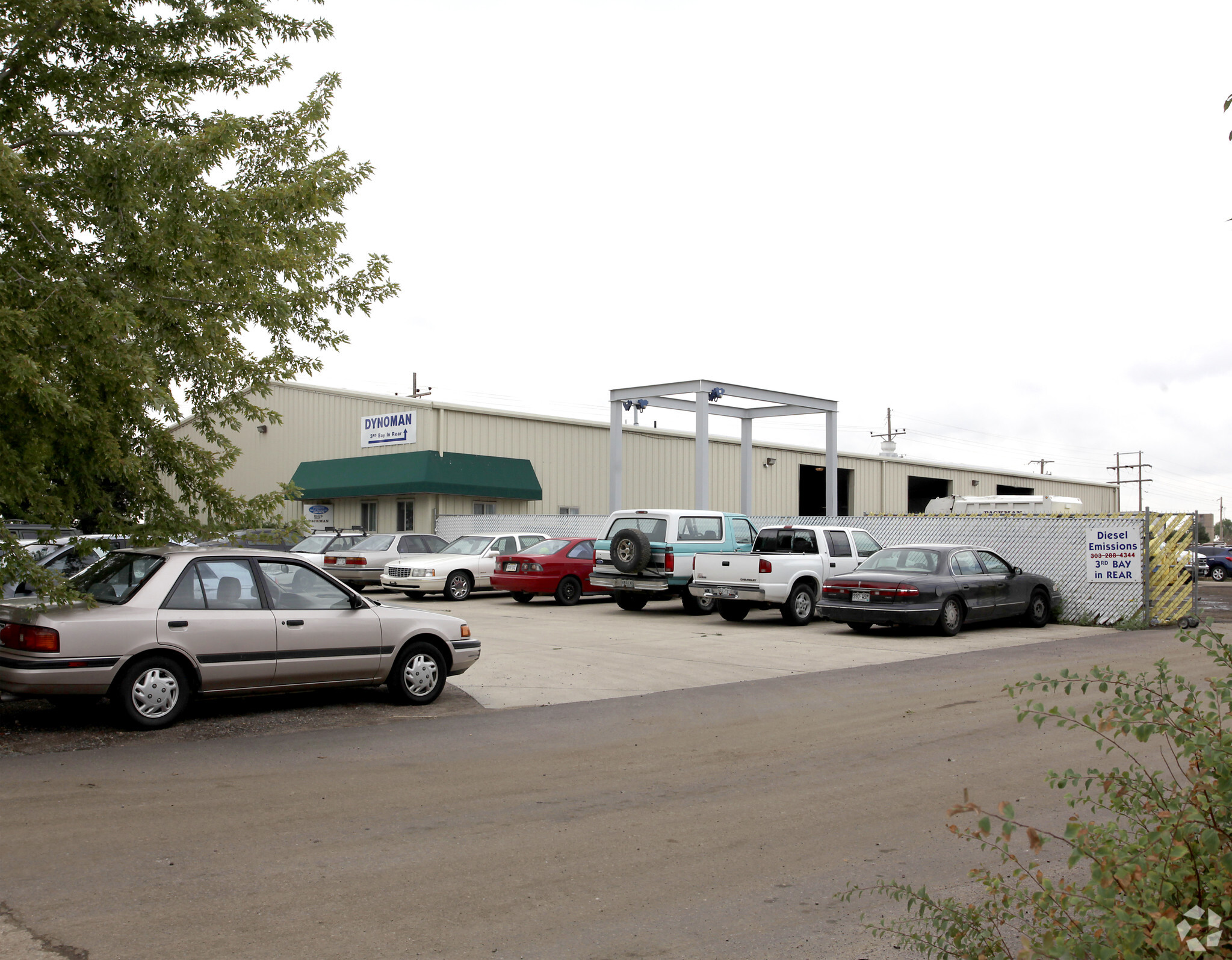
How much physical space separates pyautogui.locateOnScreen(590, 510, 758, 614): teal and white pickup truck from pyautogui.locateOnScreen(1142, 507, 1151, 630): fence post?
288 inches

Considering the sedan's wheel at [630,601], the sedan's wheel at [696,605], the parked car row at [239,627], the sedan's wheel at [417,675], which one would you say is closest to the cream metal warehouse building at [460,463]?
the sedan's wheel at [630,601]

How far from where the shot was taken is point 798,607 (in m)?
19.3

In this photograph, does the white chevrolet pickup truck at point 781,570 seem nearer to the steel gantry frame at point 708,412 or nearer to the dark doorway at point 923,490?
the steel gantry frame at point 708,412

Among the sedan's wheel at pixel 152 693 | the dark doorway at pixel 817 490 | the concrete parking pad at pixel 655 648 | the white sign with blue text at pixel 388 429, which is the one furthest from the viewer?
the dark doorway at pixel 817 490

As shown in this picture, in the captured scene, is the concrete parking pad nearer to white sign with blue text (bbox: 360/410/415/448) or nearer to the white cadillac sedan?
the white cadillac sedan

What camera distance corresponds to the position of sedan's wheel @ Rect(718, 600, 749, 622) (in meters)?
19.9

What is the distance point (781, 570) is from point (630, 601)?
416 centimetres

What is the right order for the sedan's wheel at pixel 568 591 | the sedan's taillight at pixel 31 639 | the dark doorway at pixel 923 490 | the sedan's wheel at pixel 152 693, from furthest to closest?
the dark doorway at pixel 923 490
the sedan's wheel at pixel 568 591
the sedan's wheel at pixel 152 693
the sedan's taillight at pixel 31 639

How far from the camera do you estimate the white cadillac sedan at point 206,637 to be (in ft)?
28.4

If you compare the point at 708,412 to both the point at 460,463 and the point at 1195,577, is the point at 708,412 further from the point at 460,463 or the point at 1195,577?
the point at 1195,577

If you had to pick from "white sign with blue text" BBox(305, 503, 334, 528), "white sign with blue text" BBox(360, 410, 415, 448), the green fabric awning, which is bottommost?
"white sign with blue text" BBox(305, 503, 334, 528)

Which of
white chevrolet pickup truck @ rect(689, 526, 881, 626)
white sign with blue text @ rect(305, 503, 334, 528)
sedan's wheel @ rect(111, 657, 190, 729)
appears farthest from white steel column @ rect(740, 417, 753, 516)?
sedan's wheel @ rect(111, 657, 190, 729)

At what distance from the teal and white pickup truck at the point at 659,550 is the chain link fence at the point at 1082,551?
182 inches

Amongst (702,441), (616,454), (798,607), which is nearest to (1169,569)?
(798,607)
